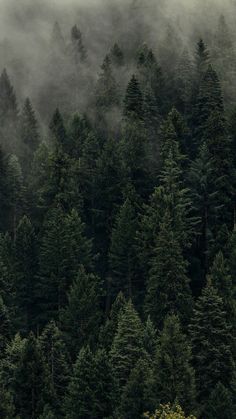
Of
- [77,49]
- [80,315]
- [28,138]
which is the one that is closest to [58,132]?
[28,138]

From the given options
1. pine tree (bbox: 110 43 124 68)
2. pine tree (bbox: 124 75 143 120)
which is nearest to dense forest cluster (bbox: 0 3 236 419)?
pine tree (bbox: 124 75 143 120)

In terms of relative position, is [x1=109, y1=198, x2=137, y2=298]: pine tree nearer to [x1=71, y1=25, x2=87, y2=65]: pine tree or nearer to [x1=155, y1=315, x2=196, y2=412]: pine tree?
[x1=155, y1=315, x2=196, y2=412]: pine tree

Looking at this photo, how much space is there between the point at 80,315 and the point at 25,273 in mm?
11602

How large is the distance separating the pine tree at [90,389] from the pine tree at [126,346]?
131 inches

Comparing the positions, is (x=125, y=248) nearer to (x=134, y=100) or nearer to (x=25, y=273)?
(x=25, y=273)

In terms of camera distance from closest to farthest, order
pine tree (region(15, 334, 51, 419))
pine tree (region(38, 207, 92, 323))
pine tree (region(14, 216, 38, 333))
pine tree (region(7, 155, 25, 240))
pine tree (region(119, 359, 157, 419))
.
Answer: pine tree (region(119, 359, 157, 419))
pine tree (region(15, 334, 51, 419))
pine tree (region(38, 207, 92, 323))
pine tree (region(14, 216, 38, 333))
pine tree (region(7, 155, 25, 240))

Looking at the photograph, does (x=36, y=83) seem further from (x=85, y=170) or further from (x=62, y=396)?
(x=62, y=396)

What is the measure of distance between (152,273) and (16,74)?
101m

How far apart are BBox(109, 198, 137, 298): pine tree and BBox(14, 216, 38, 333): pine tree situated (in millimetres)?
8767

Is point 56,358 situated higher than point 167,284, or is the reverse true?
point 167,284

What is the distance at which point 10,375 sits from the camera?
62844mm

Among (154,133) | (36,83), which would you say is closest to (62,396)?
(154,133)

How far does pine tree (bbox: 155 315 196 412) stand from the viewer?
5691 centimetres

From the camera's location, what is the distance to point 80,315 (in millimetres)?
71250
